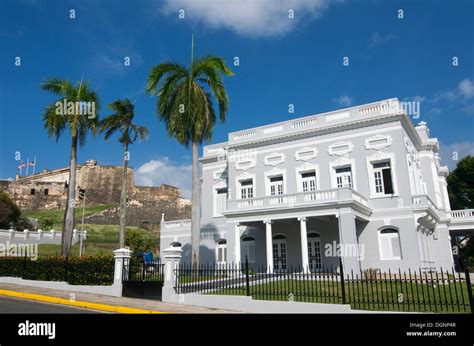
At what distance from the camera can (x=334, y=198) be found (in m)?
18.8

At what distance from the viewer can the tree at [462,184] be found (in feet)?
135

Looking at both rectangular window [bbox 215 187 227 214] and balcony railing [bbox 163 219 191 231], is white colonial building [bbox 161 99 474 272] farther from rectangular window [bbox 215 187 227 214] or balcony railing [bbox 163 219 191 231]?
balcony railing [bbox 163 219 191 231]

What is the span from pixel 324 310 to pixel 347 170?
13.4 meters

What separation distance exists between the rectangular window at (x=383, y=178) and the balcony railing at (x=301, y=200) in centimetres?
122

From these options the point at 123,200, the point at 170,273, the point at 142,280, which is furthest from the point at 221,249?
the point at 170,273

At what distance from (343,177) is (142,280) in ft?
44.7

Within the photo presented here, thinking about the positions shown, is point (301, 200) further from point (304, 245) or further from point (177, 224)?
point (177, 224)

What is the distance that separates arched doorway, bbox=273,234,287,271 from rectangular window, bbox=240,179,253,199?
3.69m

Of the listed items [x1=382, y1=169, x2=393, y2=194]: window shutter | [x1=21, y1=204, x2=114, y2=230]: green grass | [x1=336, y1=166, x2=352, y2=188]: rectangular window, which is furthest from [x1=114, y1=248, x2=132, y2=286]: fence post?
[x1=21, y1=204, x2=114, y2=230]: green grass

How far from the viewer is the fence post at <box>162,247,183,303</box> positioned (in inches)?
485
